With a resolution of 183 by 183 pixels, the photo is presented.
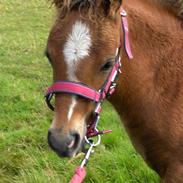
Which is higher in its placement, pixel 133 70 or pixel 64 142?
pixel 133 70

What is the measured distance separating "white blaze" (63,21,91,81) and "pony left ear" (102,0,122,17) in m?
0.20

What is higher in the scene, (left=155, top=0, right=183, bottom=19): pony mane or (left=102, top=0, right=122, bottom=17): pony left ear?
(left=102, top=0, right=122, bottom=17): pony left ear

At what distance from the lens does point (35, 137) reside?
4.95m

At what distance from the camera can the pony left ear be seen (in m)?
2.74

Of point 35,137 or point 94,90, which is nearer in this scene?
point 94,90

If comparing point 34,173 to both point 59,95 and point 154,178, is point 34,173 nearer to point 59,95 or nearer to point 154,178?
point 154,178

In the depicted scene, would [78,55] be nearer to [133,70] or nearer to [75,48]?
[75,48]

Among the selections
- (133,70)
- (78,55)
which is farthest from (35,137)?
(78,55)

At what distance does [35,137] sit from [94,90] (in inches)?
92.3

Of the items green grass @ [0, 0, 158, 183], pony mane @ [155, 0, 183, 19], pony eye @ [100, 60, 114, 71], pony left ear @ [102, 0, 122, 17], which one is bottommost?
green grass @ [0, 0, 158, 183]

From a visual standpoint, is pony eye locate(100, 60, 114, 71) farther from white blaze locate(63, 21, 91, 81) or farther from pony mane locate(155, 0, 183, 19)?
pony mane locate(155, 0, 183, 19)

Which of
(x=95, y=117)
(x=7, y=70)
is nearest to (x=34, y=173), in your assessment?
(x=95, y=117)

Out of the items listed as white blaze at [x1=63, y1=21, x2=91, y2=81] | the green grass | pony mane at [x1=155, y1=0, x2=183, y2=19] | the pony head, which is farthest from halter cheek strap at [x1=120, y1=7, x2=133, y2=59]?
pony mane at [x1=155, y1=0, x2=183, y2=19]

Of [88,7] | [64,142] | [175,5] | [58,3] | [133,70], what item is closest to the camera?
[64,142]
